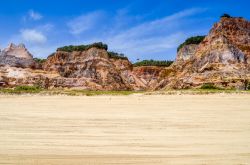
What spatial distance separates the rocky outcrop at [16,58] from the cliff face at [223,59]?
2148 cm

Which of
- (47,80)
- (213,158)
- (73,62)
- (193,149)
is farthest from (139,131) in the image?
(73,62)

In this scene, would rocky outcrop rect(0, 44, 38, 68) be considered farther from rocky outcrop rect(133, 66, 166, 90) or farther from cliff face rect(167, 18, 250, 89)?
rocky outcrop rect(133, 66, 166, 90)

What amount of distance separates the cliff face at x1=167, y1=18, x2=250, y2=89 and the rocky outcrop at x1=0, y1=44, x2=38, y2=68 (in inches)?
846

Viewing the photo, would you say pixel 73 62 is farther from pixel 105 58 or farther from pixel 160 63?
pixel 160 63

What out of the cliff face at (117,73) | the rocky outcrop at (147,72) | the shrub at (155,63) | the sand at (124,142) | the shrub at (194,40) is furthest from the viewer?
the shrub at (155,63)

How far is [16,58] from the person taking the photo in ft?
168

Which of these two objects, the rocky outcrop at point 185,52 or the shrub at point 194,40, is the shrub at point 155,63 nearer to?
the shrub at point 194,40

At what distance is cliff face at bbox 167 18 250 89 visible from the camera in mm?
44938

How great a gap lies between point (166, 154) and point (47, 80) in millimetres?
44204

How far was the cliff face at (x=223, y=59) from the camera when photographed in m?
44.9

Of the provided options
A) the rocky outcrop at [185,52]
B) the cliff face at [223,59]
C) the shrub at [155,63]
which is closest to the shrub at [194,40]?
the rocky outcrop at [185,52]

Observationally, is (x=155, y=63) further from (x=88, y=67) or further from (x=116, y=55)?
(x=88, y=67)

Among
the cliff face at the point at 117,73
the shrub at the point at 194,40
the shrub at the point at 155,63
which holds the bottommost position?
the cliff face at the point at 117,73

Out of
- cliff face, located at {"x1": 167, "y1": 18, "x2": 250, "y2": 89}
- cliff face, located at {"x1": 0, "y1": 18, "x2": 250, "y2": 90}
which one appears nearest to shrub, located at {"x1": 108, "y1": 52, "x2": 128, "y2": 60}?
cliff face, located at {"x1": 0, "y1": 18, "x2": 250, "y2": 90}
